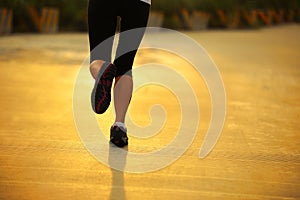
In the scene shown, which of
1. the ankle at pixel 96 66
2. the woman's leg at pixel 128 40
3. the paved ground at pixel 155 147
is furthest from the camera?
the woman's leg at pixel 128 40

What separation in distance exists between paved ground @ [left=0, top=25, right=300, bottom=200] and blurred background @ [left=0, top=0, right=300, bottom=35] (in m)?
5.97

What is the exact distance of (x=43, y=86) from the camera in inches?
163

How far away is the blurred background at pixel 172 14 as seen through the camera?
10.6 metres

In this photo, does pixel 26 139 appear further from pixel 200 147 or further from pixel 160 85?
pixel 160 85

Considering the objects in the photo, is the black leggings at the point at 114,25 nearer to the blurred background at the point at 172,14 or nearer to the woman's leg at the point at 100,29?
the woman's leg at the point at 100,29

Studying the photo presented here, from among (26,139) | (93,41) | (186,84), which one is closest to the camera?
(93,41)

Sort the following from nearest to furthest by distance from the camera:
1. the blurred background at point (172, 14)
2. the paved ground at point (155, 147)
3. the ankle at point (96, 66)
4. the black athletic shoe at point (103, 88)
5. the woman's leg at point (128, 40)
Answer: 1. the paved ground at point (155, 147)
2. the black athletic shoe at point (103, 88)
3. the ankle at point (96, 66)
4. the woman's leg at point (128, 40)
5. the blurred background at point (172, 14)

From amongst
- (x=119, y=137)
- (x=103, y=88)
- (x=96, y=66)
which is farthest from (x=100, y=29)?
(x=119, y=137)

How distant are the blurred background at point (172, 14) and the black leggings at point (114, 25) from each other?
26.1ft

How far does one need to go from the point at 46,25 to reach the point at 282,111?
330 inches

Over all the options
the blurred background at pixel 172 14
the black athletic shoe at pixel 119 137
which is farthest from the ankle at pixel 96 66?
the blurred background at pixel 172 14

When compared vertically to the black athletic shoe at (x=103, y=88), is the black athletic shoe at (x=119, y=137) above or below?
below

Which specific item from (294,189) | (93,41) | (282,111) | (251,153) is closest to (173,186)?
(294,189)

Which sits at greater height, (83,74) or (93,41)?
(93,41)
